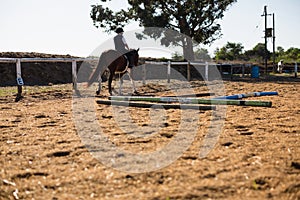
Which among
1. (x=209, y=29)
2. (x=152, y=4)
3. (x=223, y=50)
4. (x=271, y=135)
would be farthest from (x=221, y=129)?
(x=223, y=50)

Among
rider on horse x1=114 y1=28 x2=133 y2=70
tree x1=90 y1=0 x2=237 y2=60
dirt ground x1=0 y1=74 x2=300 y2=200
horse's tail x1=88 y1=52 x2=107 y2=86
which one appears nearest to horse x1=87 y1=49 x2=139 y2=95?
horse's tail x1=88 y1=52 x2=107 y2=86

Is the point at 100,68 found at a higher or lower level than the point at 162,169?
higher

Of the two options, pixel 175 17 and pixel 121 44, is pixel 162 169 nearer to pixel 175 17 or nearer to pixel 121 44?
pixel 121 44

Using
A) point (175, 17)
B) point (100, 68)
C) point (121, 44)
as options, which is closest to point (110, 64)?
point (100, 68)

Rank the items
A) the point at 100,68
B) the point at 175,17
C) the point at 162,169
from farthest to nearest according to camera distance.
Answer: the point at 175,17 < the point at 100,68 < the point at 162,169

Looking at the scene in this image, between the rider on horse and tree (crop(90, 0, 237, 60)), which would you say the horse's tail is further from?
tree (crop(90, 0, 237, 60))

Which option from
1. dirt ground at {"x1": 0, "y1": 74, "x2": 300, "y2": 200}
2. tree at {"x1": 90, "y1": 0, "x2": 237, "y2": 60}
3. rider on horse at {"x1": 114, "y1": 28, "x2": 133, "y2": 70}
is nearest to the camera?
dirt ground at {"x1": 0, "y1": 74, "x2": 300, "y2": 200}

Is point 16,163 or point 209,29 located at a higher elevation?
point 209,29

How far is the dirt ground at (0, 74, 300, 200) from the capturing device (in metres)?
2.00

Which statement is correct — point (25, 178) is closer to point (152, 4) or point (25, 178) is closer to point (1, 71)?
point (1, 71)

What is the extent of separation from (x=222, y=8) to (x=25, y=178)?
2501 centimetres

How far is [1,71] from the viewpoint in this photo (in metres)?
15.7

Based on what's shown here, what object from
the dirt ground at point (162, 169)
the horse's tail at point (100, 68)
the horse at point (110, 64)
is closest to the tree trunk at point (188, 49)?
the horse at point (110, 64)

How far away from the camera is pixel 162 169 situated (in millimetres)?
2408
